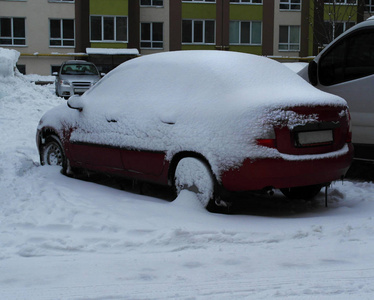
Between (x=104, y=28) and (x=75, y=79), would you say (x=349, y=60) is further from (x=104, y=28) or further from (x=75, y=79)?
(x=104, y=28)

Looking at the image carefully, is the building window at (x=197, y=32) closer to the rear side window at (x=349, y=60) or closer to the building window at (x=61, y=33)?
the building window at (x=61, y=33)

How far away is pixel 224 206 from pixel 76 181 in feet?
7.21

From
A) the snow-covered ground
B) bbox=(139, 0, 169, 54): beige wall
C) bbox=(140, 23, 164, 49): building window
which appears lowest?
the snow-covered ground

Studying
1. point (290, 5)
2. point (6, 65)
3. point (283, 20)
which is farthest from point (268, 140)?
point (290, 5)

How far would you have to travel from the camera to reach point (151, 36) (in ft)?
137

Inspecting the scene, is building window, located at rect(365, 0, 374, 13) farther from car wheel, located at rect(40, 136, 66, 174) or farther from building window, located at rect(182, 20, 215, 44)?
car wheel, located at rect(40, 136, 66, 174)

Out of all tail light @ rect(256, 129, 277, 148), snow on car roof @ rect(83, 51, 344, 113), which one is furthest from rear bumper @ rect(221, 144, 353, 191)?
snow on car roof @ rect(83, 51, 344, 113)

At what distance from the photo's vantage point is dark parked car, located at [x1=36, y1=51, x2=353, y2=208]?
5.27 metres

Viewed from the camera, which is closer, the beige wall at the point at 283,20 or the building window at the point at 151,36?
the building window at the point at 151,36

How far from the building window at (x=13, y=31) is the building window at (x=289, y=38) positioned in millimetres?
18487

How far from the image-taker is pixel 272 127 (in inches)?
206

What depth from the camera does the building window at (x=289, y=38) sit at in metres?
43.3

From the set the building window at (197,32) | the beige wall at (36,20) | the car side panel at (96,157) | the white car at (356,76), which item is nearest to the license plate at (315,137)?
the white car at (356,76)

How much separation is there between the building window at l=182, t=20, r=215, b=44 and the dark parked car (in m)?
35.7
